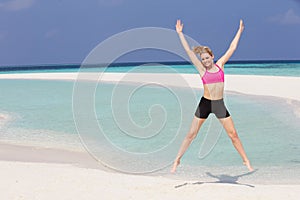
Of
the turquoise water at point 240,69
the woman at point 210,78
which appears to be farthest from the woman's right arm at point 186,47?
the turquoise water at point 240,69

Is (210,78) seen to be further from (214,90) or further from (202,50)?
(202,50)

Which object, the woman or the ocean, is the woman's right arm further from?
the ocean

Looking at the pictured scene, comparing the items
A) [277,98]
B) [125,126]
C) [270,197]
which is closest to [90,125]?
[125,126]

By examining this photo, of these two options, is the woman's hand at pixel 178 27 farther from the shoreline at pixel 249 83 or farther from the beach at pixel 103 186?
the shoreline at pixel 249 83

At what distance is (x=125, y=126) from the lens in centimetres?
1307

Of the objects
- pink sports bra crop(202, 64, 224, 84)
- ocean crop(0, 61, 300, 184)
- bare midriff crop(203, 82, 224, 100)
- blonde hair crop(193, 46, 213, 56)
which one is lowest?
ocean crop(0, 61, 300, 184)

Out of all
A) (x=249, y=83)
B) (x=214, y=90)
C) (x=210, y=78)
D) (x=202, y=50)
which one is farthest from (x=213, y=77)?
(x=249, y=83)

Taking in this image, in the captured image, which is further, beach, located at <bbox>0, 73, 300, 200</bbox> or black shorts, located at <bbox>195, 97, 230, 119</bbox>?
beach, located at <bbox>0, 73, 300, 200</bbox>

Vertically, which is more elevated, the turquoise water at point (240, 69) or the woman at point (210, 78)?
the woman at point (210, 78)

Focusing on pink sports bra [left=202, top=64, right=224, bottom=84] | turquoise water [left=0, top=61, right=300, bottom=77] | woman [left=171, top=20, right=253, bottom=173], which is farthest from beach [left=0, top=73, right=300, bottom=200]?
turquoise water [left=0, top=61, right=300, bottom=77]

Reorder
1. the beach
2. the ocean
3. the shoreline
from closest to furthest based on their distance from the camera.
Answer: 1. the beach
2. the ocean
3. the shoreline

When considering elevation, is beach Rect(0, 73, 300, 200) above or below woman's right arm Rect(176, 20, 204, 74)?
below

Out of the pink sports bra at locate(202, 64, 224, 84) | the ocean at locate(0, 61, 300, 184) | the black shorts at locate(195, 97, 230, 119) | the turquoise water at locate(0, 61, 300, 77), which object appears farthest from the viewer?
the turquoise water at locate(0, 61, 300, 77)

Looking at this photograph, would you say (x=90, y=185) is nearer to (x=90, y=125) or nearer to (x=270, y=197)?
(x=270, y=197)
